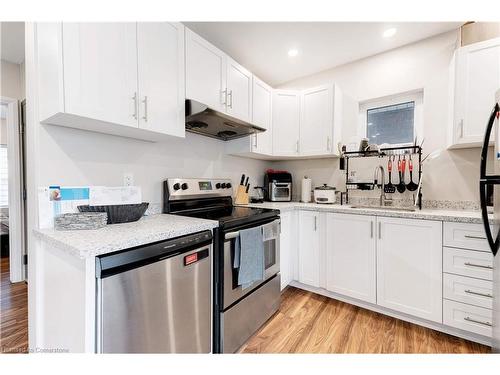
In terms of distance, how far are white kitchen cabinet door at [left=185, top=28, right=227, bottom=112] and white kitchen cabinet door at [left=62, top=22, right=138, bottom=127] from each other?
432 mm

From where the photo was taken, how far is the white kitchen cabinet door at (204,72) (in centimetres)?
167

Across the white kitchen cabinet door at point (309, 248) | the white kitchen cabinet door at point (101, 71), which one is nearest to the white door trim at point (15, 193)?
the white kitchen cabinet door at point (101, 71)

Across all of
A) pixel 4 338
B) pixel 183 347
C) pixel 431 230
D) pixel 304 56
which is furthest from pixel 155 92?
pixel 431 230

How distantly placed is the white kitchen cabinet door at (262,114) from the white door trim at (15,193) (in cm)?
259

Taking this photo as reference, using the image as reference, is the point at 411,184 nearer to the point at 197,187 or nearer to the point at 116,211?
the point at 197,187

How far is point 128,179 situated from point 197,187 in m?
0.58

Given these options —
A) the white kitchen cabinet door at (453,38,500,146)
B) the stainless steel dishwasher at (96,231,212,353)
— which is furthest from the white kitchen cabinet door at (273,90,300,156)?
the stainless steel dishwasher at (96,231,212,353)

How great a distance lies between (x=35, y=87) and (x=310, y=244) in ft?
7.60

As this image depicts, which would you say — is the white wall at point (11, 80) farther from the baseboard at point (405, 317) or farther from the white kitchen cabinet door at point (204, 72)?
the baseboard at point (405, 317)

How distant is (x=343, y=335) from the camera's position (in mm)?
1653

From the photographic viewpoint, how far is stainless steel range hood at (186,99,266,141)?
5.38 feet

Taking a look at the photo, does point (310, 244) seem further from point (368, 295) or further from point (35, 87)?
point (35, 87)

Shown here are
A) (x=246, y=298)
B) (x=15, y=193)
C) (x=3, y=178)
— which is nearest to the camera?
(x=246, y=298)

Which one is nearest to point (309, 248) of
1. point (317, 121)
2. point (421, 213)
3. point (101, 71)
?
point (421, 213)
